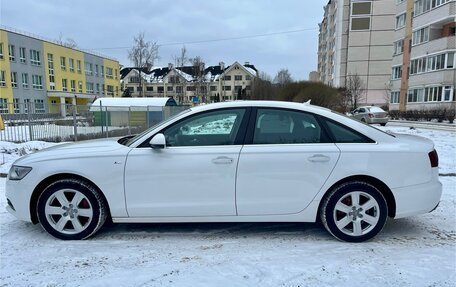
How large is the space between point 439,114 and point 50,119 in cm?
2807

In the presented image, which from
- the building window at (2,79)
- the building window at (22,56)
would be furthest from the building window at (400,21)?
the building window at (2,79)

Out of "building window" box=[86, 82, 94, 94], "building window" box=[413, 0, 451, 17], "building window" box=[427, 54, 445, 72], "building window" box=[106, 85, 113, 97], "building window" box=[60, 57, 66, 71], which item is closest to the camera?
"building window" box=[427, 54, 445, 72]

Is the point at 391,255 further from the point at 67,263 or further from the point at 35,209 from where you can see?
the point at 35,209

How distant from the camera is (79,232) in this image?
3.69 meters

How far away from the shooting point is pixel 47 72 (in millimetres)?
47312

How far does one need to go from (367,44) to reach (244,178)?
194ft

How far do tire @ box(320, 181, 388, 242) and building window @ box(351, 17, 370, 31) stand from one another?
193 ft

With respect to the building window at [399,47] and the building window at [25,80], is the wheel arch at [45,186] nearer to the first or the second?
the building window at [399,47]

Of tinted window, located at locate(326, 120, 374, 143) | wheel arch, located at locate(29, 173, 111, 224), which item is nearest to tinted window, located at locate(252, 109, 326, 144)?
tinted window, located at locate(326, 120, 374, 143)

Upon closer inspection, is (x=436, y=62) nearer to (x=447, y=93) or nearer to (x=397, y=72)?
(x=447, y=93)

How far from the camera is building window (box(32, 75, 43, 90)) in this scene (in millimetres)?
44931

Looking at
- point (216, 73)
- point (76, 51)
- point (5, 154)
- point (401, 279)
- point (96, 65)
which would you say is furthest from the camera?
point (216, 73)

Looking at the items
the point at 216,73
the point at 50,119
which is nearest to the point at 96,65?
the point at 216,73

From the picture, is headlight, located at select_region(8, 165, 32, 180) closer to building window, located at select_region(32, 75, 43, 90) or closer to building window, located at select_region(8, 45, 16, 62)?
building window, located at select_region(8, 45, 16, 62)
